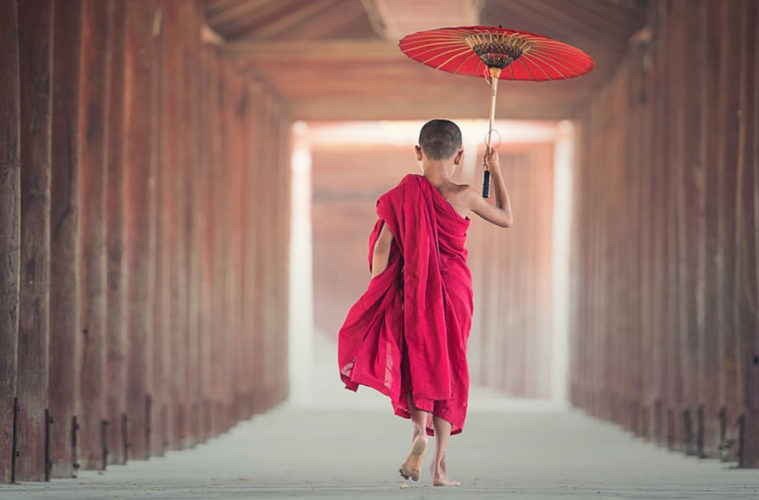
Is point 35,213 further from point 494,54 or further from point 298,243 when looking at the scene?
point 298,243

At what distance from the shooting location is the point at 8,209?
20.1 ft

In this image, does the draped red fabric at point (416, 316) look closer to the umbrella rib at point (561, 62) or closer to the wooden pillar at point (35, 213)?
the umbrella rib at point (561, 62)

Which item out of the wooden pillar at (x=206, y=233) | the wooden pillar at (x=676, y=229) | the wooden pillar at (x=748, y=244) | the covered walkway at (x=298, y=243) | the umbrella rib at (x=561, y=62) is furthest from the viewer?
the wooden pillar at (x=206, y=233)

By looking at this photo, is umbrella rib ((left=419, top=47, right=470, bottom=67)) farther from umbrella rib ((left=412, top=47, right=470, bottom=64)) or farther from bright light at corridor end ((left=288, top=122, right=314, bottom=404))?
bright light at corridor end ((left=288, top=122, right=314, bottom=404))

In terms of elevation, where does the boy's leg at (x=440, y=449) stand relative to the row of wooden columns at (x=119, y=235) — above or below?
below

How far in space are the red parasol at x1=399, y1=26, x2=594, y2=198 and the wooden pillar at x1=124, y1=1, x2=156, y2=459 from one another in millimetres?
2913

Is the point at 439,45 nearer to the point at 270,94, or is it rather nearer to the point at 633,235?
the point at 633,235

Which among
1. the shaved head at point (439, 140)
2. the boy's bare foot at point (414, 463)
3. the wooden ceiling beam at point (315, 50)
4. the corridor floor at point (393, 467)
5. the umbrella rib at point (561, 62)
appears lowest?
the corridor floor at point (393, 467)

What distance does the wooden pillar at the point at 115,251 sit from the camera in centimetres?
831

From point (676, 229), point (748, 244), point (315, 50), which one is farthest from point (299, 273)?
point (748, 244)

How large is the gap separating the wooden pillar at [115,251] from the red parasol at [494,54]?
243 centimetres

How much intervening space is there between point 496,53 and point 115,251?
3.16 metres

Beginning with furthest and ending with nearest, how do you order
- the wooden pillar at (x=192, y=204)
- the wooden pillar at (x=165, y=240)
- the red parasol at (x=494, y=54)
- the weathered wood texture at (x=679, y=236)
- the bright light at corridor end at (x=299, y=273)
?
the bright light at corridor end at (x=299, y=273)
the wooden pillar at (x=192, y=204)
the wooden pillar at (x=165, y=240)
the weathered wood texture at (x=679, y=236)
the red parasol at (x=494, y=54)

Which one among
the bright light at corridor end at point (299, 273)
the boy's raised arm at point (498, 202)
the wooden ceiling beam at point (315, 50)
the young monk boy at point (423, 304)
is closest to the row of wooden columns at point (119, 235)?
the wooden ceiling beam at point (315, 50)
